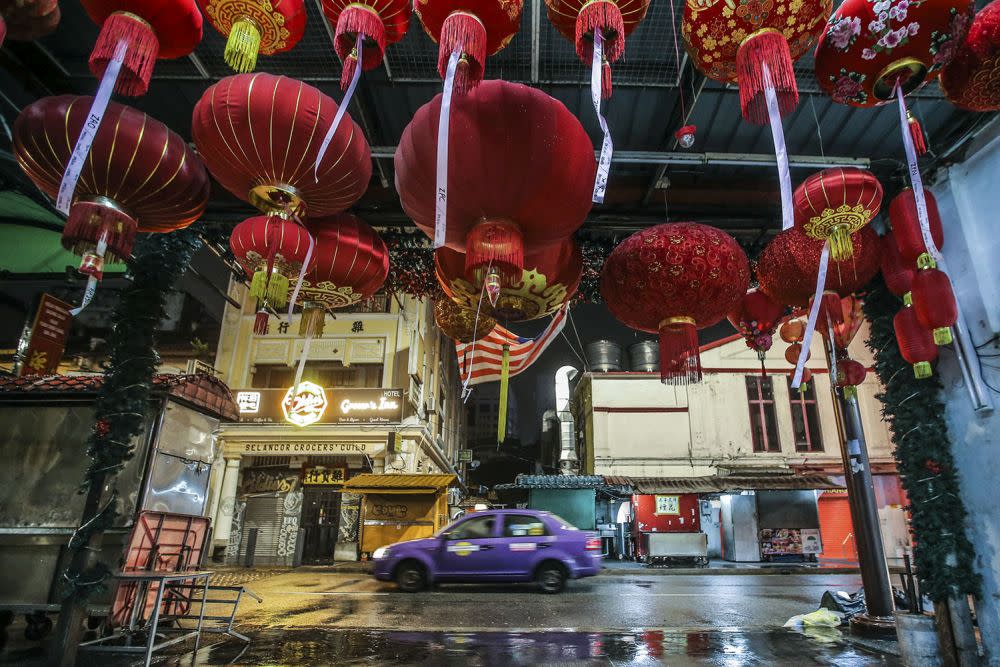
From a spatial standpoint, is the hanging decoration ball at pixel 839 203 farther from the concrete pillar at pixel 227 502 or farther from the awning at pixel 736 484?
the concrete pillar at pixel 227 502

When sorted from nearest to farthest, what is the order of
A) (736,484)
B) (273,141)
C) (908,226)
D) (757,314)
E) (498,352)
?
1. (273,141)
2. (908,226)
3. (757,314)
4. (498,352)
5. (736,484)

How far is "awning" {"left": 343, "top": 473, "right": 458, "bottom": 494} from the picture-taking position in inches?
661

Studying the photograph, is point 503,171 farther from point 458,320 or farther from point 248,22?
point 458,320

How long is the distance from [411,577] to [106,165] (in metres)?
10.7

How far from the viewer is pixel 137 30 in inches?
119

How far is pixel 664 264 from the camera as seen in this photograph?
448 centimetres

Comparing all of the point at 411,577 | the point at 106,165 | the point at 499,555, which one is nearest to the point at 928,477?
the point at 106,165

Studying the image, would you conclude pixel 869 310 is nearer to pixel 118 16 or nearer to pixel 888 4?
pixel 888 4

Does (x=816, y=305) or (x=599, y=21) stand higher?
(x=599, y=21)

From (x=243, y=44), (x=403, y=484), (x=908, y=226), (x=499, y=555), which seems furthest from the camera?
(x=403, y=484)

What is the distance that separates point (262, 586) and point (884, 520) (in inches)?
1031

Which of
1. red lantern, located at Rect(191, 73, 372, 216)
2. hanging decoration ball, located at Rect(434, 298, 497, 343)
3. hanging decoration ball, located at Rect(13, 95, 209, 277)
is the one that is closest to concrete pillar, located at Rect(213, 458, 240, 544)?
hanging decoration ball, located at Rect(434, 298, 497, 343)

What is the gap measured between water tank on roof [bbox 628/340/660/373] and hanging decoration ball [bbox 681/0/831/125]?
2576 cm

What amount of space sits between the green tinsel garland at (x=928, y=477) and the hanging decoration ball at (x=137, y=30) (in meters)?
7.48
